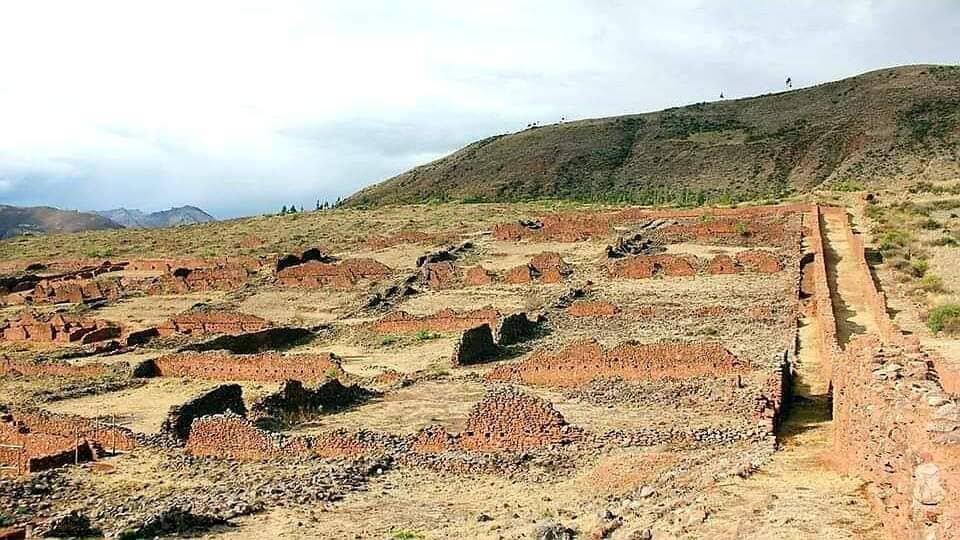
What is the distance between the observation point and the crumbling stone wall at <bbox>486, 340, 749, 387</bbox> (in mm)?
19984

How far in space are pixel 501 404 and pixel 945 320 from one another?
13.5 m

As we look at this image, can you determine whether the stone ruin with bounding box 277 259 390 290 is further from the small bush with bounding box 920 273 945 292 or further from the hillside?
the hillside

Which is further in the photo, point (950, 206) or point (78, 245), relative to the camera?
point (78, 245)

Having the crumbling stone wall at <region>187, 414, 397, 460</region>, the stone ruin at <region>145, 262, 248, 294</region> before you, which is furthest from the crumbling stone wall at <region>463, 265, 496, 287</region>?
the crumbling stone wall at <region>187, 414, 397, 460</region>

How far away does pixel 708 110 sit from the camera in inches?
4508

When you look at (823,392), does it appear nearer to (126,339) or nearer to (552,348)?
(552,348)

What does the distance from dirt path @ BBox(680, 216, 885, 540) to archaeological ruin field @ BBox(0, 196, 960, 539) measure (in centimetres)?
4

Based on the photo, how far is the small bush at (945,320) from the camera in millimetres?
23016

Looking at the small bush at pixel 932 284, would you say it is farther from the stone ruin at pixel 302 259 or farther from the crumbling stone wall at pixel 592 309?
the stone ruin at pixel 302 259

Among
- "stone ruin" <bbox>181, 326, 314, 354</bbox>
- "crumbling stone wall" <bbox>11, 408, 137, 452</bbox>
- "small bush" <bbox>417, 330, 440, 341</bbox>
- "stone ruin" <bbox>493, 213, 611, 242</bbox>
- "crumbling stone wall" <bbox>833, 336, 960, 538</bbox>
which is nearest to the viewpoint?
"crumbling stone wall" <bbox>833, 336, 960, 538</bbox>

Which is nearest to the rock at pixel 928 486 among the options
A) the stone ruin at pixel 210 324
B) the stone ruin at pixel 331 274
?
the stone ruin at pixel 210 324

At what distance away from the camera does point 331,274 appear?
43.5m

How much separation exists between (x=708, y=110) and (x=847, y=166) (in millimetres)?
39401

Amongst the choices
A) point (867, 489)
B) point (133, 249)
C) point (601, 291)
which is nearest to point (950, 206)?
point (601, 291)
